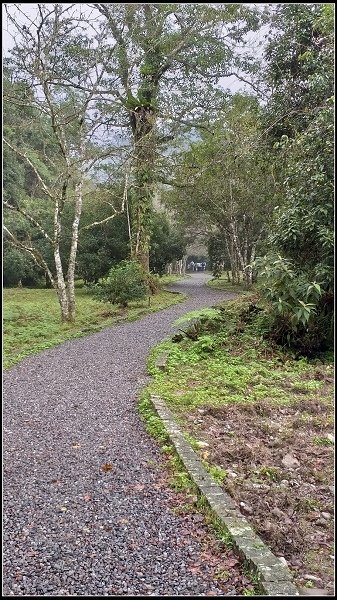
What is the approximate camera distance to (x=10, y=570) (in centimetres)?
194

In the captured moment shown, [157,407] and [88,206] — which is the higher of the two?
[88,206]

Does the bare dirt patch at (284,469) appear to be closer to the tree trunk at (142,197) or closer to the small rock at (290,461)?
the small rock at (290,461)

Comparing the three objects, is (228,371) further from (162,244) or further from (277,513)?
(162,244)

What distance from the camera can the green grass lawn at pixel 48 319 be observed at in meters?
7.82

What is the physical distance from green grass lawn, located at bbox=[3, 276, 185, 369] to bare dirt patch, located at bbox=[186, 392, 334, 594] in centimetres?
389

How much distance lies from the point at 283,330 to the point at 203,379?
1.68 m

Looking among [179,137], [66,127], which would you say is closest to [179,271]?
[179,137]

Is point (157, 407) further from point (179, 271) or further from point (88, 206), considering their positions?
point (179, 271)

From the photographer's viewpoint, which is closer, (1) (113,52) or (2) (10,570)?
(2) (10,570)

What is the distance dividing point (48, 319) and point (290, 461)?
8246 millimetres

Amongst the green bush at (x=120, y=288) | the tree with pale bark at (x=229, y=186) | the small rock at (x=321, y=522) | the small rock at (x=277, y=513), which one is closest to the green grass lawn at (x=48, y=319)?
the green bush at (x=120, y=288)

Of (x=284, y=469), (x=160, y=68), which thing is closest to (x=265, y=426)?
(x=284, y=469)

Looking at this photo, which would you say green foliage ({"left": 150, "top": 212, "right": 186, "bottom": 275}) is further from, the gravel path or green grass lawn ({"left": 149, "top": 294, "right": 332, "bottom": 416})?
the gravel path

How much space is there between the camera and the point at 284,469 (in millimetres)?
2832
